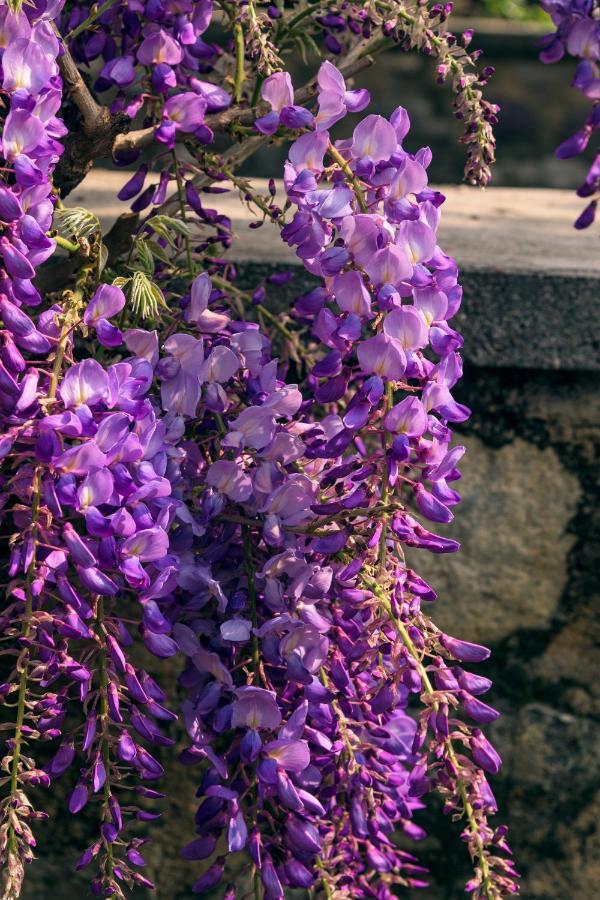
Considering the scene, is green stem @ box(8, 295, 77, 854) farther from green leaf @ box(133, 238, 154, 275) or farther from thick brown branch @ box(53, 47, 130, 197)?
thick brown branch @ box(53, 47, 130, 197)

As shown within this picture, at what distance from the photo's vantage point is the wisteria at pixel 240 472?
103cm

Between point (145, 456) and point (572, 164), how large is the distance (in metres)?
6.46

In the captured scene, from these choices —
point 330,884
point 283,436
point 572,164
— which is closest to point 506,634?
point 330,884

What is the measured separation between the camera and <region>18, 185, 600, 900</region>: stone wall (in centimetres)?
164

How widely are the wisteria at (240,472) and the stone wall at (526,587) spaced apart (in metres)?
0.44

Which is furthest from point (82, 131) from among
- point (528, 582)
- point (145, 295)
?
point (528, 582)

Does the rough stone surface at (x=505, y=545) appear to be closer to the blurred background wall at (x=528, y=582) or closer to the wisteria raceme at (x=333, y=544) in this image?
the blurred background wall at (x=528, y=582)

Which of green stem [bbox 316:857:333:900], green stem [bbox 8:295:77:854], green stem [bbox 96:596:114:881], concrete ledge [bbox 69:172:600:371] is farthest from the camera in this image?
concrete ledge [bbox 69:172:600:371]

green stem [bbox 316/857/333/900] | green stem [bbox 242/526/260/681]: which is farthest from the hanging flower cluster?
green stem [bbox 316/857/333/900]

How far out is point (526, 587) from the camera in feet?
5.80

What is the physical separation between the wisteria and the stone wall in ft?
1.43

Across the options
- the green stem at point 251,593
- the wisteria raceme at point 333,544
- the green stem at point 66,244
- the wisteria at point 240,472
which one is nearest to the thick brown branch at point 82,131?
the wisteria at point 240,472

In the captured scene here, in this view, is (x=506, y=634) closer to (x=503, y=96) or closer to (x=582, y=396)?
(x=582, y=396)

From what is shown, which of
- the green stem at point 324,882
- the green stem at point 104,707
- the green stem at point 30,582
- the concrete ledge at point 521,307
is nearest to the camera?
the green stem at point 30,582
